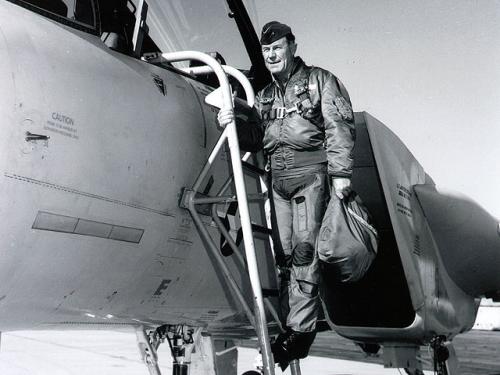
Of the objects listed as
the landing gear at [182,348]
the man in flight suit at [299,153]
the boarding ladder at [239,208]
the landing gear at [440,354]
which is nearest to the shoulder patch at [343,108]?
the man in flight suit at [299,153]

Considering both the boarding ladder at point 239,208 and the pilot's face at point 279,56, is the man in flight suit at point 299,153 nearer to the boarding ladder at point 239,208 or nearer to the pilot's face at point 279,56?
the pilot's face at point 279,56

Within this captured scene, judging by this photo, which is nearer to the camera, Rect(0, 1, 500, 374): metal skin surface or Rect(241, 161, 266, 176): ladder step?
Rect(0, 1, 500, 374): metal skin surface

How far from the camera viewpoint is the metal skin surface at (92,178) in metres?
1.87

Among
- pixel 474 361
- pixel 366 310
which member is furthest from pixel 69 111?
pixel 474 361

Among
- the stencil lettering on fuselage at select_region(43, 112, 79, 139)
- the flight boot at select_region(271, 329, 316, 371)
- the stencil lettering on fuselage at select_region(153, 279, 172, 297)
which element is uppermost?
the stencil lettering on fuselage at select_region(43, 112, 79, 139)

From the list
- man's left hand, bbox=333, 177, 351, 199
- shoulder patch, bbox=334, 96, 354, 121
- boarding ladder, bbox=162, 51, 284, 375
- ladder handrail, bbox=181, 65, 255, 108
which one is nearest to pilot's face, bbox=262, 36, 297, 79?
ladder handrail, bbox=181, 65, 255, 108

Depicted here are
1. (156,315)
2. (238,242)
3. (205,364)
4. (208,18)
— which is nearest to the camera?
(156,315)

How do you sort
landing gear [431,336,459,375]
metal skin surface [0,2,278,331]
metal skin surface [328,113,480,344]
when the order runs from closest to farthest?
metal skin surface [0,2,278,331] < metal skin surface [328,113,480,344] < landing gear [431,336,459,375]

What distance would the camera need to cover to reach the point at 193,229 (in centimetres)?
272

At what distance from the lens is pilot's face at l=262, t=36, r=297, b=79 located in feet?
10.3

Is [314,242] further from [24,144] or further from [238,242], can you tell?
[24,144]

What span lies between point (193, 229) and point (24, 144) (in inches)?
42.3

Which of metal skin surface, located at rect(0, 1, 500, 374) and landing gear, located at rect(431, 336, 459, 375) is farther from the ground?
metal skin surface, located at rect(0, 1, 500, 374)

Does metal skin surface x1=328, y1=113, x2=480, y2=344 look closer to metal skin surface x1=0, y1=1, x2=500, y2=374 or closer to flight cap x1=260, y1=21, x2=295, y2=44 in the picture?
metal skin surface x1=0, y1=1, x2=500, y2=374
